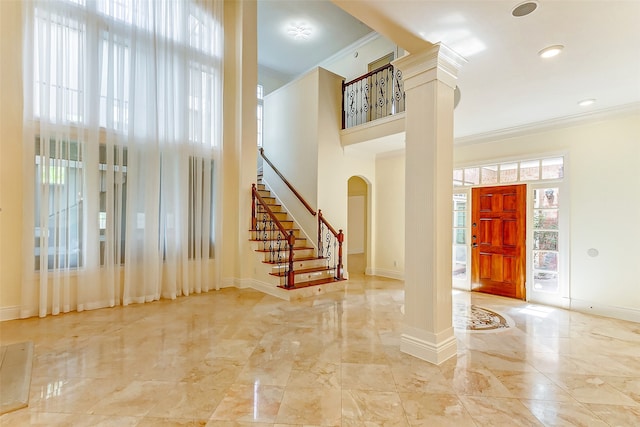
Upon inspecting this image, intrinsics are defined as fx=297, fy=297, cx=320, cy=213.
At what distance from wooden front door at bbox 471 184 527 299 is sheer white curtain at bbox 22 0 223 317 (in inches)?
194

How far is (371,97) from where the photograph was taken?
623 centimetres

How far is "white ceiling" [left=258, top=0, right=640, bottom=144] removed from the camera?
2.20 meters

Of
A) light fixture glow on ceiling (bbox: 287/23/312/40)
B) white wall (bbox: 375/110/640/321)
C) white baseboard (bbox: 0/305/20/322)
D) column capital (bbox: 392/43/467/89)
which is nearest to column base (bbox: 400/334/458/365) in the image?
column capital (bbox: 392/43/467/89)

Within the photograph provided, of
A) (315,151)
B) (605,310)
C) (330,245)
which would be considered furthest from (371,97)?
(605,310)

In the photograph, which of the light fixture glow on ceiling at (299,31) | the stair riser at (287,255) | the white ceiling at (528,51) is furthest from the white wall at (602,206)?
the light fixture glow on ceiling at (299,31)

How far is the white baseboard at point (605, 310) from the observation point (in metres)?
4.03

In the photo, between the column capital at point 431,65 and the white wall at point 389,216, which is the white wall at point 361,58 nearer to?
the white wall at point 389,216

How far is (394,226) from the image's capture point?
6738 millimetres

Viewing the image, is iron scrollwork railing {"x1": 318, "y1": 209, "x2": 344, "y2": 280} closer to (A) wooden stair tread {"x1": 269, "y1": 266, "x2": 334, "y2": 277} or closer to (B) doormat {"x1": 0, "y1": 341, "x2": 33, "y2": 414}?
(A) wooden stair tread {"x1": 269, "y1": 266, "x2": 334, "y2": 277}

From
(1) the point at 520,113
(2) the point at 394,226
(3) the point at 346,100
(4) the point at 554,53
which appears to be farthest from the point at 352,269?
(4) the point at 554,53

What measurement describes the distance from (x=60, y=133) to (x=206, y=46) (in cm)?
274

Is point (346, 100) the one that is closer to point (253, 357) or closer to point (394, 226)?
point (394, 226)

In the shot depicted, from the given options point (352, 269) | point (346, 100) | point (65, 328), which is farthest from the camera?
point (352, 269)

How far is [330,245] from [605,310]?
4.40m
